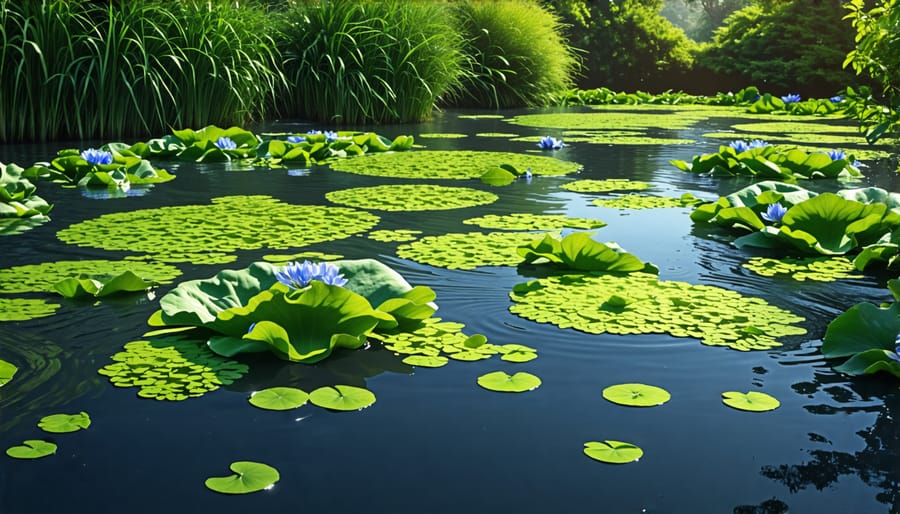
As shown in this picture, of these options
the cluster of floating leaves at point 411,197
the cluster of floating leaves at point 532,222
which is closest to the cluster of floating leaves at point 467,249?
the cluster of floating leaves at point 532,222

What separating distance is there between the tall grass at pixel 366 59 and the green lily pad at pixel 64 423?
591 cm

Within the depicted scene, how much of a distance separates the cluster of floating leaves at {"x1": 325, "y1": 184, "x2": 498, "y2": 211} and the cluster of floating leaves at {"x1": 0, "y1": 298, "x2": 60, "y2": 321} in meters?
1.44

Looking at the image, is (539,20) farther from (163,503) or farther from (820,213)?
(163,503)

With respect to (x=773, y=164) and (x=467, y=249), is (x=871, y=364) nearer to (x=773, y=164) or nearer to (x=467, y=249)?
(x=467, y=249)

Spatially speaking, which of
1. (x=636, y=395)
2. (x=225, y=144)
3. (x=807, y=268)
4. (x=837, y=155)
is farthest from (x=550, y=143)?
(x=636, y=395)

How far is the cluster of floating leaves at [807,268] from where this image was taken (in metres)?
2.17

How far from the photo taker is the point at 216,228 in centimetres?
272

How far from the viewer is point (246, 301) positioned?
1.67 meters

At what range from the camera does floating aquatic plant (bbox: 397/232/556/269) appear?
2293mm

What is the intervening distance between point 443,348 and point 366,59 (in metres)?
5.85

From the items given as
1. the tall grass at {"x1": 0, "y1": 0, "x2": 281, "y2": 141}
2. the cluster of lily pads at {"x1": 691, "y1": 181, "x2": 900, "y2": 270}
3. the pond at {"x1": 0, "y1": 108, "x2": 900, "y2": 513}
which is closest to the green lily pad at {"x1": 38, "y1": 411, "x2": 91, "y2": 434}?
the pond at {"x1": 0, "y1": 108, "x2": 900, "y2": 513}

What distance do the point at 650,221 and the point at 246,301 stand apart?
1.70 metres

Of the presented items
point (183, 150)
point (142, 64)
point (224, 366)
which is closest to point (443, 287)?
point (224, 366)

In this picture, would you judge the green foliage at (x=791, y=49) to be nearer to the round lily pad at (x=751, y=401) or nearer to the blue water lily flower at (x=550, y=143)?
the blue water lily flower at (x=550, y=143)
